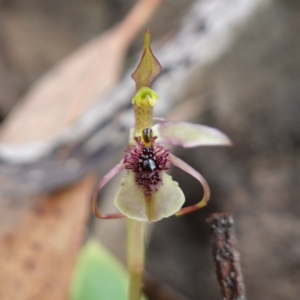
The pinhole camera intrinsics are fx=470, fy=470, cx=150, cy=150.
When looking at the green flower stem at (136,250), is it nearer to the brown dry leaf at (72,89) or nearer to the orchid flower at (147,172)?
the orchid flower at (147,172)

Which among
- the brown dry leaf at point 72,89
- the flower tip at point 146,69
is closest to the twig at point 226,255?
the flower tip at point 146,69

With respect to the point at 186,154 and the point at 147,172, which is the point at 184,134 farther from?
the point at 186,154

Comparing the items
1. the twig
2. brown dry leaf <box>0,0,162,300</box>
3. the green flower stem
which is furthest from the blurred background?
the twig

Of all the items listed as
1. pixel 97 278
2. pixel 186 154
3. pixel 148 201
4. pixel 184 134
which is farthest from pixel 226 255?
pixel 186 154

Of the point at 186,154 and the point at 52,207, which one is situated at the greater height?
the point at 186,154

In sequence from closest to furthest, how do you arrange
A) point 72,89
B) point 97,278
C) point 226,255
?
point 226,255
point 97,278
point 72,89

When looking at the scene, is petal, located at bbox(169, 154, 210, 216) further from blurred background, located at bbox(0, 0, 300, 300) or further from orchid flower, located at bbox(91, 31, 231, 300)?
blurred background, located at bbox(0, 0, 300, 300)
